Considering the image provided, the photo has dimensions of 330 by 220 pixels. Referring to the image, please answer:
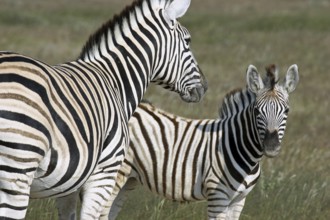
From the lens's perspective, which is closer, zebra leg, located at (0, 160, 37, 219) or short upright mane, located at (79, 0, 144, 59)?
zebra leg, located at (0, 160, 37, 219)

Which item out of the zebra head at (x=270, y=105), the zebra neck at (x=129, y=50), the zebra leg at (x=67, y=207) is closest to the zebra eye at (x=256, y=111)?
the zebra head at (x=270, y=105)

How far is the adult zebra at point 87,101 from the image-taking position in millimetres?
4797

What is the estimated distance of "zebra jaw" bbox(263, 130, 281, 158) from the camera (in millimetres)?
7188

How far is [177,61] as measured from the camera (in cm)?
687

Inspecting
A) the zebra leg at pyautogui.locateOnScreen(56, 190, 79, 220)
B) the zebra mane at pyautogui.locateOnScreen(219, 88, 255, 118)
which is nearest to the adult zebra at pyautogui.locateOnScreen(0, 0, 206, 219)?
the zebra leg at pyautogui.locateOnScreen(56, 190, 79, 220)

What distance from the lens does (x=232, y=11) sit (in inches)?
1634

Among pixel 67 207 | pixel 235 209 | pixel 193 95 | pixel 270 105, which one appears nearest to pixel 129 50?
pixel 193 95

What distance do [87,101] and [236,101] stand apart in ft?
8.96

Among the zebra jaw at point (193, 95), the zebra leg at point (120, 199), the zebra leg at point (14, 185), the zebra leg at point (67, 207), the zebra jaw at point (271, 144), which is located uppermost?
the zebra jaw at point (193, 95)

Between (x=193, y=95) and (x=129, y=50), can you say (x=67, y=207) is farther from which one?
(x=193, y=95)

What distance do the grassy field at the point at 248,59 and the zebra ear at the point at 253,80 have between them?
134 cm

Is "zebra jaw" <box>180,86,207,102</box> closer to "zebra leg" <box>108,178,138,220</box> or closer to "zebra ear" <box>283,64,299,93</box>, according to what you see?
"zebra ear" <box>283,64,299,93</box>

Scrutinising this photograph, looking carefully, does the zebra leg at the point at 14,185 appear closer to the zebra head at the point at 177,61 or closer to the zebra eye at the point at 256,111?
the zebra head at the point at 177,61

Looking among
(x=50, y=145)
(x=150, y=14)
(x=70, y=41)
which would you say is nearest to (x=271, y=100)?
(x=150, y=14)
